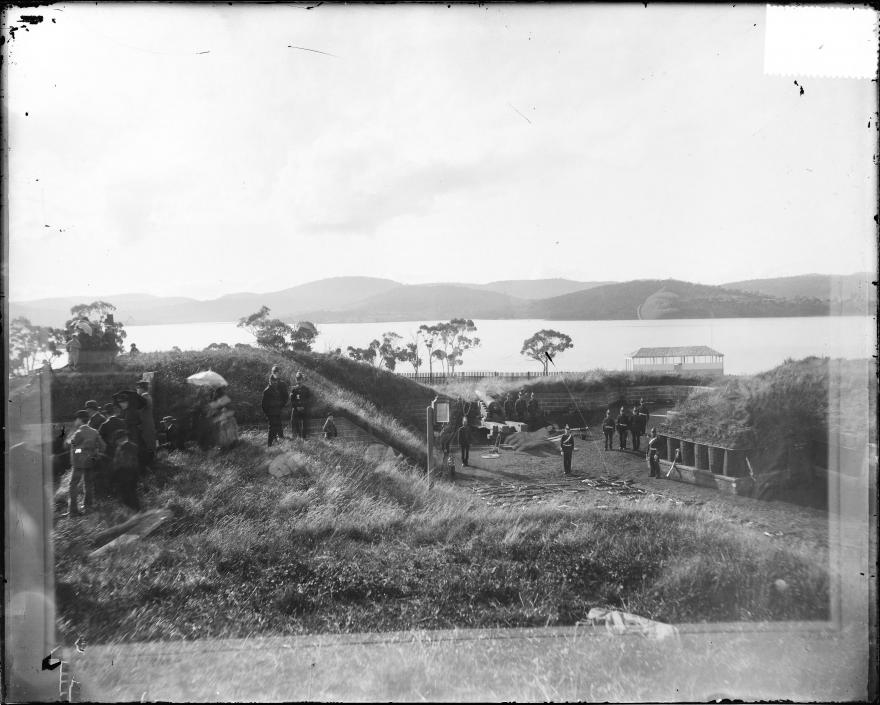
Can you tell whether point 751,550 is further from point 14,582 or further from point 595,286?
point 14,582

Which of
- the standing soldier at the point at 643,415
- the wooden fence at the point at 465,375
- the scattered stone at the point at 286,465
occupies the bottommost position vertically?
the scattered stone at the point at 286,465

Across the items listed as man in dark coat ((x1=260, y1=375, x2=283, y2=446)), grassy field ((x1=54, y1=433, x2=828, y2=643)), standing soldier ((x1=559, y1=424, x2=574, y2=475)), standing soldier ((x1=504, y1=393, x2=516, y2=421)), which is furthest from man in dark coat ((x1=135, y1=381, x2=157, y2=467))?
standing soldier ((x1=559, y1=424, x2=574, y2=475))

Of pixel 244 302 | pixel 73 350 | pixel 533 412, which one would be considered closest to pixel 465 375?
pixel 533 412

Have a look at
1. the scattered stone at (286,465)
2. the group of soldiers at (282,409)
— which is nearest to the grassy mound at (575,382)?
the group of soldiers at (282,409)

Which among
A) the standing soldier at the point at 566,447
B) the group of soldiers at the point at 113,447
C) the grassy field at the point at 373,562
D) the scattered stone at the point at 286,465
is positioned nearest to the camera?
the grassy field at the point at 373,562

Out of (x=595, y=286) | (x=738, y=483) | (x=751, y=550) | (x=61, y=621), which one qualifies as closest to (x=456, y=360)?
(x=595, y=286)

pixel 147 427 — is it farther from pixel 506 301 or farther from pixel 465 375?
pixel 506 301

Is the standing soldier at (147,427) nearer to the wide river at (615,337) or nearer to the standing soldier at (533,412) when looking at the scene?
the wide river at (615,337)
